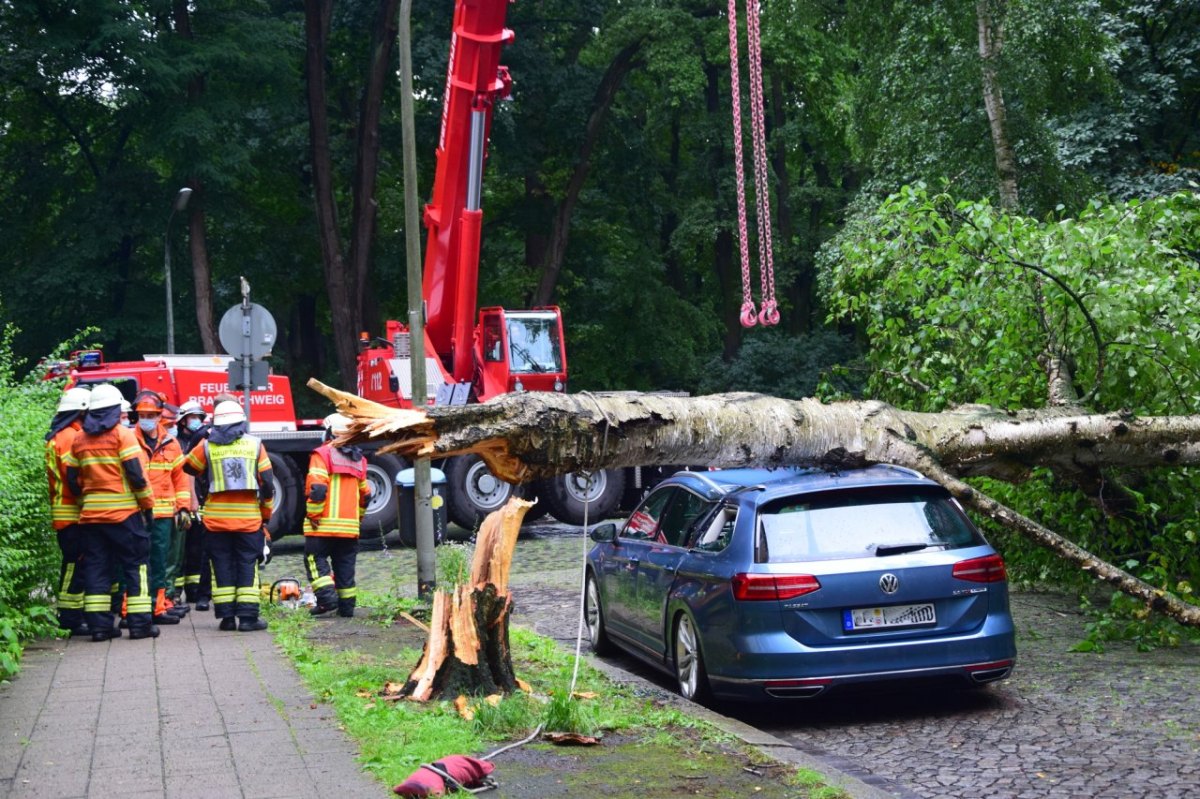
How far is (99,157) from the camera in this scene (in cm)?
3419

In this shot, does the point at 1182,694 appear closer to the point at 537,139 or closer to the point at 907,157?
the point at 907,157

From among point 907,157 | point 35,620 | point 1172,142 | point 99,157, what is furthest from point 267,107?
point 35,620

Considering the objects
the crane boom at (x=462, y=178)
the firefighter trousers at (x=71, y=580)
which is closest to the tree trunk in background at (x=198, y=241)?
the crane boom at (x=462, y=178)

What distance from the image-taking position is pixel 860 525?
26.9 feet

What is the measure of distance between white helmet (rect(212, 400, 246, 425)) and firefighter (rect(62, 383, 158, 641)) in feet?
2.43

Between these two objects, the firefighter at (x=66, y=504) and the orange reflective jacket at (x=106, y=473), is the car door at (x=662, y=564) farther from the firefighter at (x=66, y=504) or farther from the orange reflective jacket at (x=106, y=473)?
the firefighter at (x=66, y=504)

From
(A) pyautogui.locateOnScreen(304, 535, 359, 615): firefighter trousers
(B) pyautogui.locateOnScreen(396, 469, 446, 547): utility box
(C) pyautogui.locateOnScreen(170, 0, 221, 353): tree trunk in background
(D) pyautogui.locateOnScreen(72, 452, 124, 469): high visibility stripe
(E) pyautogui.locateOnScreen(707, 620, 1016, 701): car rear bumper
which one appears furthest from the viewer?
(C) pyautogui.locateOnScreen(170, 0, 221, 353): tree trunk in background

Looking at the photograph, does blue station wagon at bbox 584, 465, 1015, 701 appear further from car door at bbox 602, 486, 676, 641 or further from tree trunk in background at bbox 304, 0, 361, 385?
tree trunk in background at bbox 304, 0, 361, 385

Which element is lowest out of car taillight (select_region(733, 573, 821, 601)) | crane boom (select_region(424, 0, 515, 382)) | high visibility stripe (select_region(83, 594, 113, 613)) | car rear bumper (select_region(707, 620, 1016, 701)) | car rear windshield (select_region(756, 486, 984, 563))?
car rear bumper (select_region(707, 620, 1016, 701))

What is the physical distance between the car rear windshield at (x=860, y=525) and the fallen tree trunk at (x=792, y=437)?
0.21 m

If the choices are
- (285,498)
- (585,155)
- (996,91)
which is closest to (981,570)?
(996,91)

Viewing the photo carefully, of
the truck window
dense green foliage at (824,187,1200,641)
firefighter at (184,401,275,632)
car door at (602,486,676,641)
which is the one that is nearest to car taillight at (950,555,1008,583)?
dense green foliage at (824,187,1200,641)

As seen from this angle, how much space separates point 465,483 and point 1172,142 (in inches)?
543

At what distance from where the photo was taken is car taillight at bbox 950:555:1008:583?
8.12 metres
